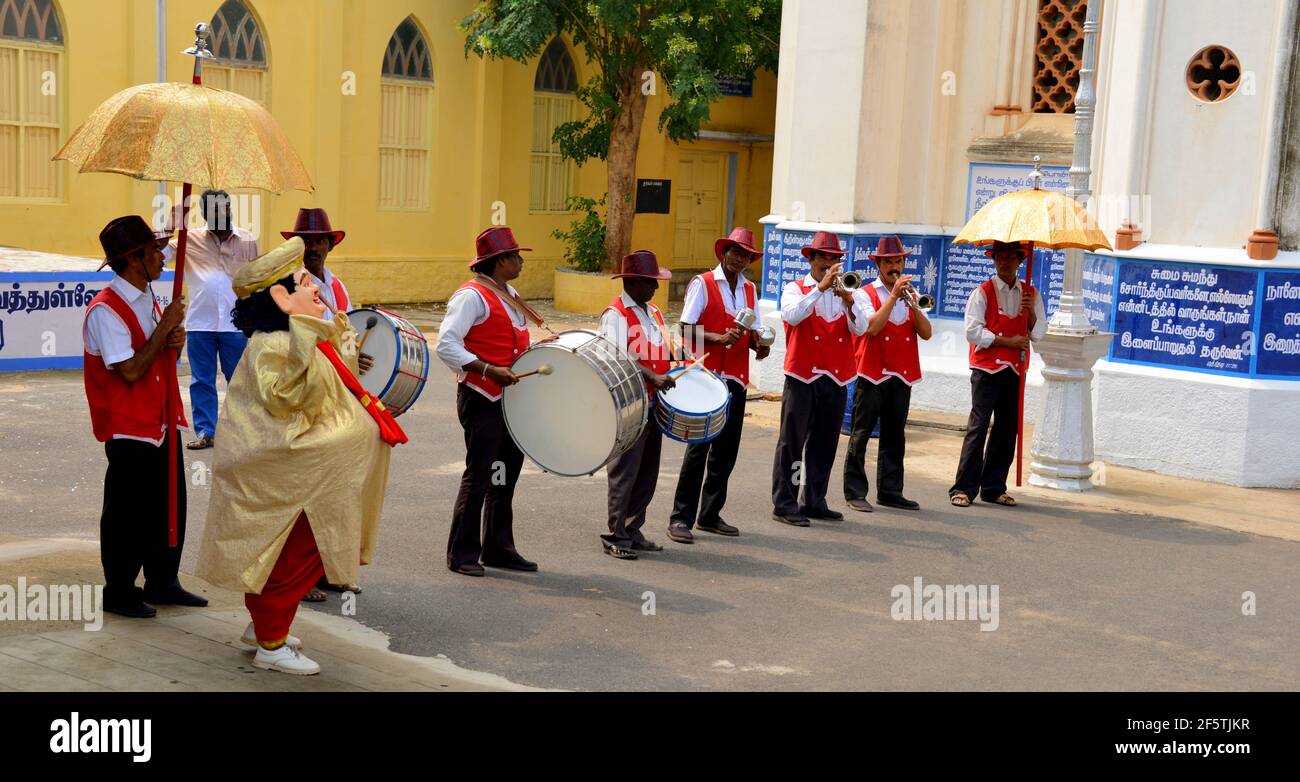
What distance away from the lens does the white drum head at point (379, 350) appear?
8.03 metres

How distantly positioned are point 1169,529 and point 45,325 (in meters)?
10.1

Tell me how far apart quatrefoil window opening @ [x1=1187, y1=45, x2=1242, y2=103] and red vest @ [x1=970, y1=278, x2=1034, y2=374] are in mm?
2736

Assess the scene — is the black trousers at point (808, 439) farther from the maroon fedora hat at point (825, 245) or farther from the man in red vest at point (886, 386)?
the maroon fedora hat at point (825, 245)

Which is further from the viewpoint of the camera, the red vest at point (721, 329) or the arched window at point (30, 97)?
the arched window at point (30, 97)

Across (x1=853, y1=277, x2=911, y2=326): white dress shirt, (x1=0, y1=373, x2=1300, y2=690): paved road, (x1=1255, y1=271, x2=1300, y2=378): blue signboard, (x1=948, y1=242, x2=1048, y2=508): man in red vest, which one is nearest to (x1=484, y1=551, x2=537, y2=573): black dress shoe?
(x1=0, y1=373, x2=1300, y2=690): paved road

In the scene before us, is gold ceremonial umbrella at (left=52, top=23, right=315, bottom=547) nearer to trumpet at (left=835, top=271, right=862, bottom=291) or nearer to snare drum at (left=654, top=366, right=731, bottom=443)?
snare drum at (left=654, top=366, right=731, bottom=443)

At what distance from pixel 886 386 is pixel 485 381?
3.63 metres

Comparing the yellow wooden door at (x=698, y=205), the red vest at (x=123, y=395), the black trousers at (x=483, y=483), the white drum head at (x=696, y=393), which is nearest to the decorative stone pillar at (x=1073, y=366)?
the white drum head at (x=696, y=393)

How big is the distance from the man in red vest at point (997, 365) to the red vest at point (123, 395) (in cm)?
584

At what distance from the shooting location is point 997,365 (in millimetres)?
10578

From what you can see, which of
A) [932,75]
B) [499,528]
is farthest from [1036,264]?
[499,528]

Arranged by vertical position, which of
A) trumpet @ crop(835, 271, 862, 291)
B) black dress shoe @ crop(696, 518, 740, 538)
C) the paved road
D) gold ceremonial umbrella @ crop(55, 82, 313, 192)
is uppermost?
gold ceremonial umbrella @ crop(55, 82, 313, 192)

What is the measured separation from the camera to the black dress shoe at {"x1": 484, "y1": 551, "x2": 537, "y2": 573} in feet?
27.2

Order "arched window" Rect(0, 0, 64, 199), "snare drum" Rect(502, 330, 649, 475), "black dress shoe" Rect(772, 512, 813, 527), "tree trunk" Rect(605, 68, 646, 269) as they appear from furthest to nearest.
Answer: "tree trunk" Rect(605, 68, 646, 269)
"arched window" Rect(0, 0, 64, 199)
"black dress shoe" Rect(772, 512, 813, 527)
"snare drum" Rect(502, 330, 649, 475)
